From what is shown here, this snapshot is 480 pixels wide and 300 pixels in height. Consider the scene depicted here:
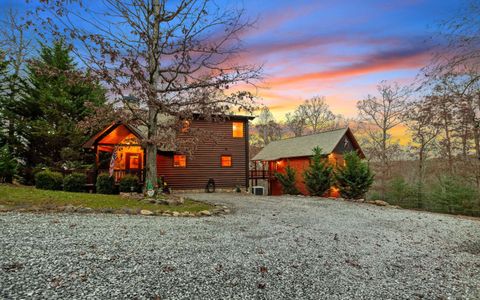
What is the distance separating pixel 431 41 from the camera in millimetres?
4543

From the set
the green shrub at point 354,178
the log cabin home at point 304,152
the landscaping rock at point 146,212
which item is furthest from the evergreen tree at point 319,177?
the landscaping rock at point 146,212

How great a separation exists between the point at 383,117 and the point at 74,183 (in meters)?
27.7

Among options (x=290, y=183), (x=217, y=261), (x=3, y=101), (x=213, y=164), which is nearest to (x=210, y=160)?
(x=213, y=164)

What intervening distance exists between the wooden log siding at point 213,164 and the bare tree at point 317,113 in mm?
20835

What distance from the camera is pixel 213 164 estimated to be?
2034 cm

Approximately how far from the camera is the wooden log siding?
1933 centimetres

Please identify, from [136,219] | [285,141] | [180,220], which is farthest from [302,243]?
[285,141]

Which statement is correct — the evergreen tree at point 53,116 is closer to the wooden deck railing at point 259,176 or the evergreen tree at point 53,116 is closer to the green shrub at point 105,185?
the green shrub at point 105,185

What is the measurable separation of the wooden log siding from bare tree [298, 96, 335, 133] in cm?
2083

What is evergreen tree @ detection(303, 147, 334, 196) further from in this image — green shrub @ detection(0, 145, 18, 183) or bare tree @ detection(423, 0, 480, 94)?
green shrub @ detection(0, 145, 18, 183)

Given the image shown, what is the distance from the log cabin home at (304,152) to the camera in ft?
74.1

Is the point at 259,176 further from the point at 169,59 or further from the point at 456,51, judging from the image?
the point at 456,51

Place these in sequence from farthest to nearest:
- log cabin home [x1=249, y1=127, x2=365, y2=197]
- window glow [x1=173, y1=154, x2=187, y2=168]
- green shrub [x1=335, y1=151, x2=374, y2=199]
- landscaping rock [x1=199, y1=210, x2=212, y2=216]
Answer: log cabin home [x1=249, y1=127, x2=365, y2=197]
window glow [x1=173, y1=154, x2=187, y2=168]
green shrub [x1=335, y1=151, x2=374, y2=199]
landscaping rock [x1=199, y1=210, x2=212, y2=216]

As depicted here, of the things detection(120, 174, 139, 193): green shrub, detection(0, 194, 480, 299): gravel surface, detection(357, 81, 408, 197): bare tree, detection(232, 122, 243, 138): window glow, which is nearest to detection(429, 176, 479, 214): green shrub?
detection(0, 194, 480, 299): gravel surface
